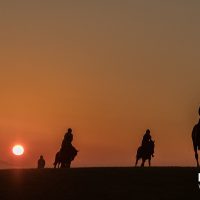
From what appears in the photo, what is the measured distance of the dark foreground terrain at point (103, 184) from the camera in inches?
965

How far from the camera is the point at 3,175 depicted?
104ft

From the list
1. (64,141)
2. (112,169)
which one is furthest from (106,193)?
(64,141)

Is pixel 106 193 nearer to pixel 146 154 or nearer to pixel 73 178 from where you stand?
pixel 73 178

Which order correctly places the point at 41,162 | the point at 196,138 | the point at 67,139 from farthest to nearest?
the point at 41,162 < the point at 67,139 < the point at 196,138

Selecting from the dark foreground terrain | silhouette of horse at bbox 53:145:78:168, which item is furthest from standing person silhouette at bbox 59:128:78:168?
the dark foreground terrain

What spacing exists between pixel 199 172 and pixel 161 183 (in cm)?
345

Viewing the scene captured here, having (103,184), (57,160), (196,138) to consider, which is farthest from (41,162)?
(103,184)

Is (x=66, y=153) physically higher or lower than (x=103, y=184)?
higher

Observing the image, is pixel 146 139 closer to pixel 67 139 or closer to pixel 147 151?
pixel 147 151

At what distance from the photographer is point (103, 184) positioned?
2697cm

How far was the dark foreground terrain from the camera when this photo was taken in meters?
24.5

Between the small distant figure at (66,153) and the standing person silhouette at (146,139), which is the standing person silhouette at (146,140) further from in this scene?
the small distant figure at (66,153)

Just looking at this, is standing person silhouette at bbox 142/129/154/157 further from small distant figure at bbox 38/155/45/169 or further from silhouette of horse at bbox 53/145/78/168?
small distant figure at bbox 38/155/45/169

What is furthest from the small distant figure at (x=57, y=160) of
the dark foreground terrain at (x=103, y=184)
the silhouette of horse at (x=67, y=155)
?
the dark foreground terrain at (x=103, y=184)
